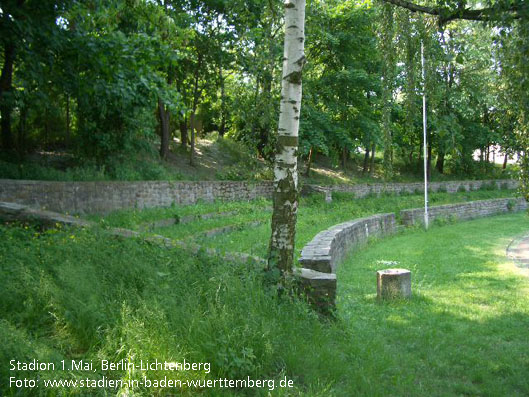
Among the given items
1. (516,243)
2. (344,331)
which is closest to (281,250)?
(344,331)

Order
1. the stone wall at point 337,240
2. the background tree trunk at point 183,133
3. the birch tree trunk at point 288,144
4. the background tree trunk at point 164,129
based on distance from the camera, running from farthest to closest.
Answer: the background tree trunk at point 183,133
the background tree trunk at point 164,129
the stone wall at point 337,240
the birch tree trunk at point 288,144

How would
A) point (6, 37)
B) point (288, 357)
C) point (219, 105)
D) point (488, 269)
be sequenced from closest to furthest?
point (288, 357) → point (6, 37) → point (488, 269) → point (219, 105)

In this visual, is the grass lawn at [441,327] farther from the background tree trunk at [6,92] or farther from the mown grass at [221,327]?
the background tree trunk at [6,92]

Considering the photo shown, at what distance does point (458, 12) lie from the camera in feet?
17.6

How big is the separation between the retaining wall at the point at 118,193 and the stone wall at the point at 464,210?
404 centimetres

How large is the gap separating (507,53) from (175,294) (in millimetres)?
4372

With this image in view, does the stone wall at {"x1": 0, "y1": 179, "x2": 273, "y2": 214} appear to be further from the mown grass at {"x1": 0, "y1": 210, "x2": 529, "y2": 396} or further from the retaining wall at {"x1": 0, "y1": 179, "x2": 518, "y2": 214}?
the mown grass at {"x1": 0, "y1": 210, "x2": 529, "y2": 396}

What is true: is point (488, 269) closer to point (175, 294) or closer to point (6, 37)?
point (175, 294)

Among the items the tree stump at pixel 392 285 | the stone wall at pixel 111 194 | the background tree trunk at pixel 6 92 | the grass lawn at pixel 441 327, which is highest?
the background tree trunk at pixel 6 92

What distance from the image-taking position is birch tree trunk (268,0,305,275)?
537 centimetres

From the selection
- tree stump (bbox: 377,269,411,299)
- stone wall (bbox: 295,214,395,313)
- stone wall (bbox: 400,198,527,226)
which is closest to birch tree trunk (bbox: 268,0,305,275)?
stone wall (bbox: 295,214,395,313)

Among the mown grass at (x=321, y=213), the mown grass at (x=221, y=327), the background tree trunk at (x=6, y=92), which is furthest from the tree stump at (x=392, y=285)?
the background tree trunk at (x=6, y=92)

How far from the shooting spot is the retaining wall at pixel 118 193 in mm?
10180

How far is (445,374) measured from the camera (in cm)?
448
